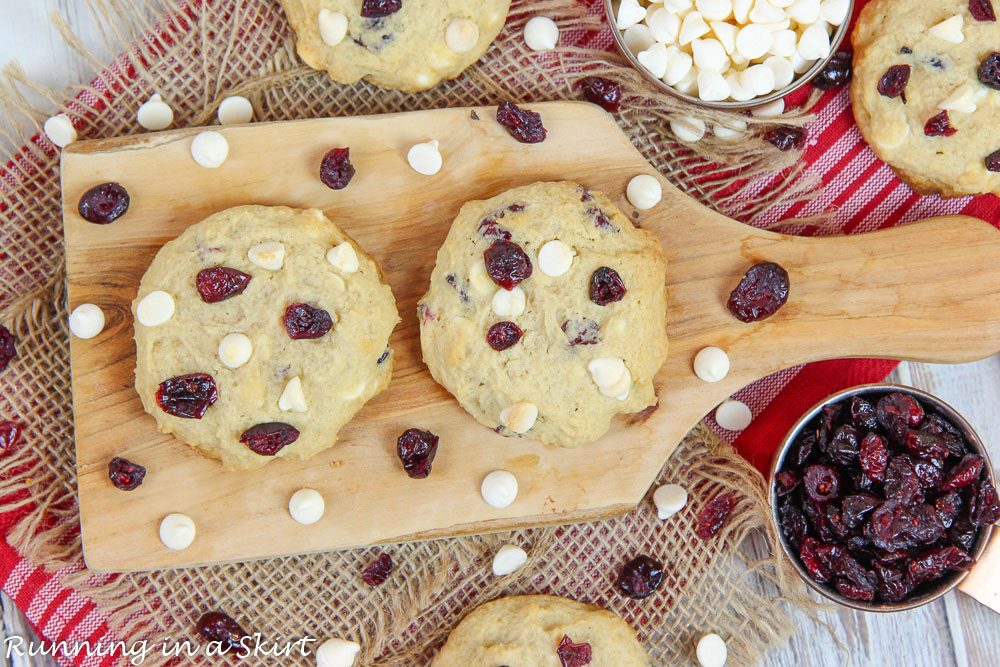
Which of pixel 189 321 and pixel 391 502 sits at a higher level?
pixel 189 321

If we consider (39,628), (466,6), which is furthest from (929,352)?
(39,628)

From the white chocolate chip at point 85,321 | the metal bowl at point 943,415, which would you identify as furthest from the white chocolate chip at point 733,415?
the white chocolate chip at point 85,321

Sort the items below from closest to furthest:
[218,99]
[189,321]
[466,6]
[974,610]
A: [189,321] → [466,6] → [218,99] → [974,610]

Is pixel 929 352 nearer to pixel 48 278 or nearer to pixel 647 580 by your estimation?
pixel 647 580

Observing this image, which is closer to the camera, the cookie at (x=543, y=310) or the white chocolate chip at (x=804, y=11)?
the cookie at (x=543, y=310)

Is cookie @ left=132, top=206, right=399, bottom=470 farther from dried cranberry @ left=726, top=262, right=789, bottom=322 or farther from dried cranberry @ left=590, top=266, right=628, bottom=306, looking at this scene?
dried cranberry @ left=726, top=262, right=789, bottom=322

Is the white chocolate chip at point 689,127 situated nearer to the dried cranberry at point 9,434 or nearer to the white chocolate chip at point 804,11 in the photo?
the white chocolate chip at point 804,11
